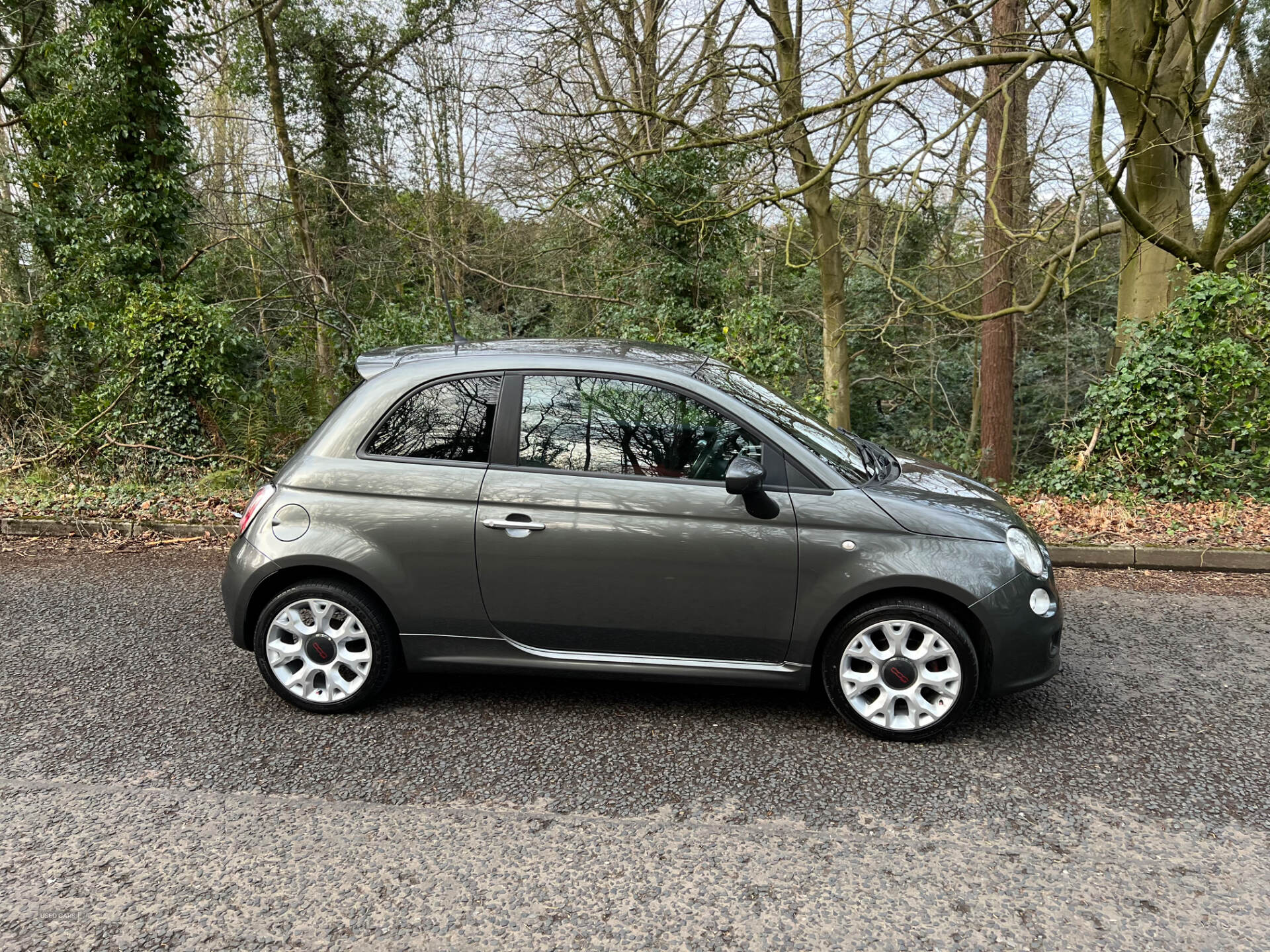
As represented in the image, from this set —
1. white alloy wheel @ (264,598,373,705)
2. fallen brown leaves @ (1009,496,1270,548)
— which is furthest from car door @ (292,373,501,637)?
fallen brown leaves @ (1009,496,1270,548)

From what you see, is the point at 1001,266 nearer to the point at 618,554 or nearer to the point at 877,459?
the point at 877,459

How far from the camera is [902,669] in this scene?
3506mm

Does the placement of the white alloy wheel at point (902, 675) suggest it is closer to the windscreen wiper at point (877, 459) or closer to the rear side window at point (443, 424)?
the windscreen wiper at point (877, 459)

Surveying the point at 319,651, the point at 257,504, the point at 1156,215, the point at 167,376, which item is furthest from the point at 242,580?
the point at 1156,215

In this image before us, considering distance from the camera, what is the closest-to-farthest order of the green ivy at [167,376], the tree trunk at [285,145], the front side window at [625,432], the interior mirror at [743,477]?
the interior mirror at [743,477] → the front side window at [625,432] → the green ivy at [167,376] → the tree trunk at [285,145]

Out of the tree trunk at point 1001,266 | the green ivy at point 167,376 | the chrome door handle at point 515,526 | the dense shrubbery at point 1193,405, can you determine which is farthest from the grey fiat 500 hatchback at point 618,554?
the tree trunk at point 1001,266

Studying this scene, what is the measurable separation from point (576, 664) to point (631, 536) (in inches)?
25.8

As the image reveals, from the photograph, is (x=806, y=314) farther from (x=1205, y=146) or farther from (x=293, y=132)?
(x=293, y=132)

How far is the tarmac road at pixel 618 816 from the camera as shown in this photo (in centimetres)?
246

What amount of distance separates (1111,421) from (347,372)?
8479 millimetres

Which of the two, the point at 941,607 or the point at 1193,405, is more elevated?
the point at 1193,405

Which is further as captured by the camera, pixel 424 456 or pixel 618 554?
pixel 424 456

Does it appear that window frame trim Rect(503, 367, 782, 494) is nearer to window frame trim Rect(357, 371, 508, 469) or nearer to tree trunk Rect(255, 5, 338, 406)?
window frame trim Rect(357, 371, 508, 469)

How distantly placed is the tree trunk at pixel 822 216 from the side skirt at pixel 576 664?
7.99 metres
